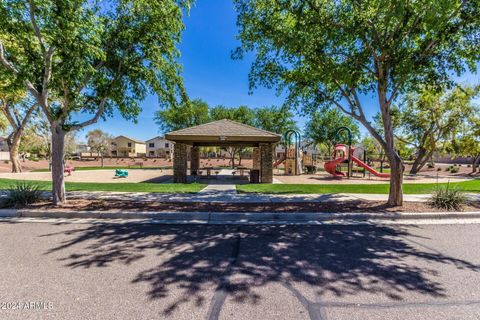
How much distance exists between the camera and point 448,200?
7758 mm

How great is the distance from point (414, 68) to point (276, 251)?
23.6 ft

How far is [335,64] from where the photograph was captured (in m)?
7.80

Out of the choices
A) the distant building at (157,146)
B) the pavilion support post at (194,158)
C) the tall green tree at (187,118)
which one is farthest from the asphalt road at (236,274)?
the distant building at (157,146)

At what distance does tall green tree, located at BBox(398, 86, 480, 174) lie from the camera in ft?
65.9

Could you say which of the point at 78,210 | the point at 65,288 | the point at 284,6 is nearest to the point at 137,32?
the point at 284,6

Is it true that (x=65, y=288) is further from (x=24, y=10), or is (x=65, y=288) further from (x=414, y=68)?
(x=414, y=68)

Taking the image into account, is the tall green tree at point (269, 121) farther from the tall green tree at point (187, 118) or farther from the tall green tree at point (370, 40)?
the tall green tree at point (370, 40)

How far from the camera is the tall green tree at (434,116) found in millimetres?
20075

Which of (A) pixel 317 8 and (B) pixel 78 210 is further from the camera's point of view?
(A) pixel 317 8

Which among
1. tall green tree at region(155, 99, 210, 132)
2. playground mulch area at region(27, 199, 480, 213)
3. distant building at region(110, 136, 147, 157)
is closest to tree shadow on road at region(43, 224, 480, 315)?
playground mulch area at region(27, 199, 480, 213)

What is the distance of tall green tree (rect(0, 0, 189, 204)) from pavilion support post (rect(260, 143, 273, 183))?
7.36 metres

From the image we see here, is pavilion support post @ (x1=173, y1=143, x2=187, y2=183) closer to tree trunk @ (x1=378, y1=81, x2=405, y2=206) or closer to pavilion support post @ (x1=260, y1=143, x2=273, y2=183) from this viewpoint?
pavilion support post @ (x1=260, y1=143, x2=273, y2=183)

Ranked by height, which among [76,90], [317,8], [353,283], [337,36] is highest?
[317,8]

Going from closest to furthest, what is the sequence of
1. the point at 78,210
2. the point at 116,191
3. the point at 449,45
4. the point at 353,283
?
the point at 353,283 < the point at 78,210 < the point at 449,45 < the point at 116,191
